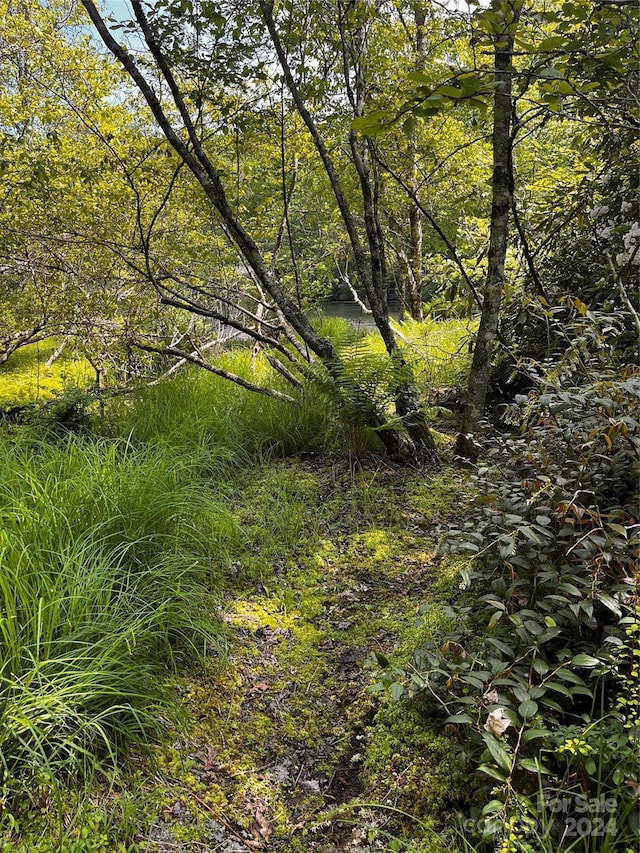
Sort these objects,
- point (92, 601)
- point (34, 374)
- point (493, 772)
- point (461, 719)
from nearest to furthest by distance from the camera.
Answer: point (493, 772) → point (461, 719) → point (92, 601) → point (34, 374)

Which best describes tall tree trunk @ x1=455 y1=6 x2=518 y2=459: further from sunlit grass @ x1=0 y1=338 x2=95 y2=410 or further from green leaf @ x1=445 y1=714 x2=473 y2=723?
sunlit grass @ x1=0 y1=338 x2=95 y2=410

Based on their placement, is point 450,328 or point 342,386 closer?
point 342,386

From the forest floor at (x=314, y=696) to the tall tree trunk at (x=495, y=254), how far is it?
536 mm

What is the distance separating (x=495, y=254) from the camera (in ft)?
9.60

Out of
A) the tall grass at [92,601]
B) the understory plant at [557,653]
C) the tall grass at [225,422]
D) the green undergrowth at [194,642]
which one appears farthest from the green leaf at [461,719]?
the tall grass at [225,422]

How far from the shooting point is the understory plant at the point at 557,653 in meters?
1.10

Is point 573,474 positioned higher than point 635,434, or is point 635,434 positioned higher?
point 635,434

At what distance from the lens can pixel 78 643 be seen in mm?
1601

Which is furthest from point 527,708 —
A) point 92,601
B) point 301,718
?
point 92,601

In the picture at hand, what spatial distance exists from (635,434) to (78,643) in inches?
76.1

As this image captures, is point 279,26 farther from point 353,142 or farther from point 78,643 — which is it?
point 78,643

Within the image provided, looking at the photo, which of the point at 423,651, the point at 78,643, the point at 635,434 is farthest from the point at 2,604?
the point at 635,434

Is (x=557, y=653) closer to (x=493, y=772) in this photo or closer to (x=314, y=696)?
(x=493, y=772)

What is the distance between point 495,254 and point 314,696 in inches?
100
